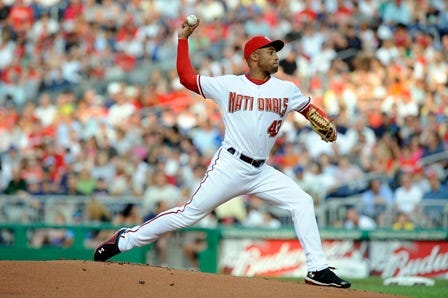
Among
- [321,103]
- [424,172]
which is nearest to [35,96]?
[321,103]

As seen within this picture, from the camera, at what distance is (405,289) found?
12.0 metres

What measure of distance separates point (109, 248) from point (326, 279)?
198cm

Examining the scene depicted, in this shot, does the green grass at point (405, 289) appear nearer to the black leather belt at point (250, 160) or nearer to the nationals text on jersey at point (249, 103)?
the black leather belt at point (250, 160)

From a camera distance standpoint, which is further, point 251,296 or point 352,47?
point 352,47

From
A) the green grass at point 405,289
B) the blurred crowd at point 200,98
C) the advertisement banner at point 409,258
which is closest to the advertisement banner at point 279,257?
the advertisement banner at point 409,258

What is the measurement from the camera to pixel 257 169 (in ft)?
31.6

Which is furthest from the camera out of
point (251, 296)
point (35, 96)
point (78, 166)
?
point (35, 96)

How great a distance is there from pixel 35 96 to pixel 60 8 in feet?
9.59

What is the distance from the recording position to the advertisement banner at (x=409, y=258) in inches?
591

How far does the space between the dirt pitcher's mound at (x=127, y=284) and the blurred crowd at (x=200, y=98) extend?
6.90m

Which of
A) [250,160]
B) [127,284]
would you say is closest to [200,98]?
[250,160]

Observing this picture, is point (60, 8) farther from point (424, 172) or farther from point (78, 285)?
point (78, 285)

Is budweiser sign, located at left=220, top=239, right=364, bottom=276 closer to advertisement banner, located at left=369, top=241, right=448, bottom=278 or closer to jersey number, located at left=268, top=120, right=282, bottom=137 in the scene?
advertisement banner, located at left=369, top=241, right=448, bottom=278

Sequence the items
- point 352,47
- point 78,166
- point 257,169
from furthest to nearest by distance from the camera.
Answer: point 352,47, point 78,166, point 257,169
